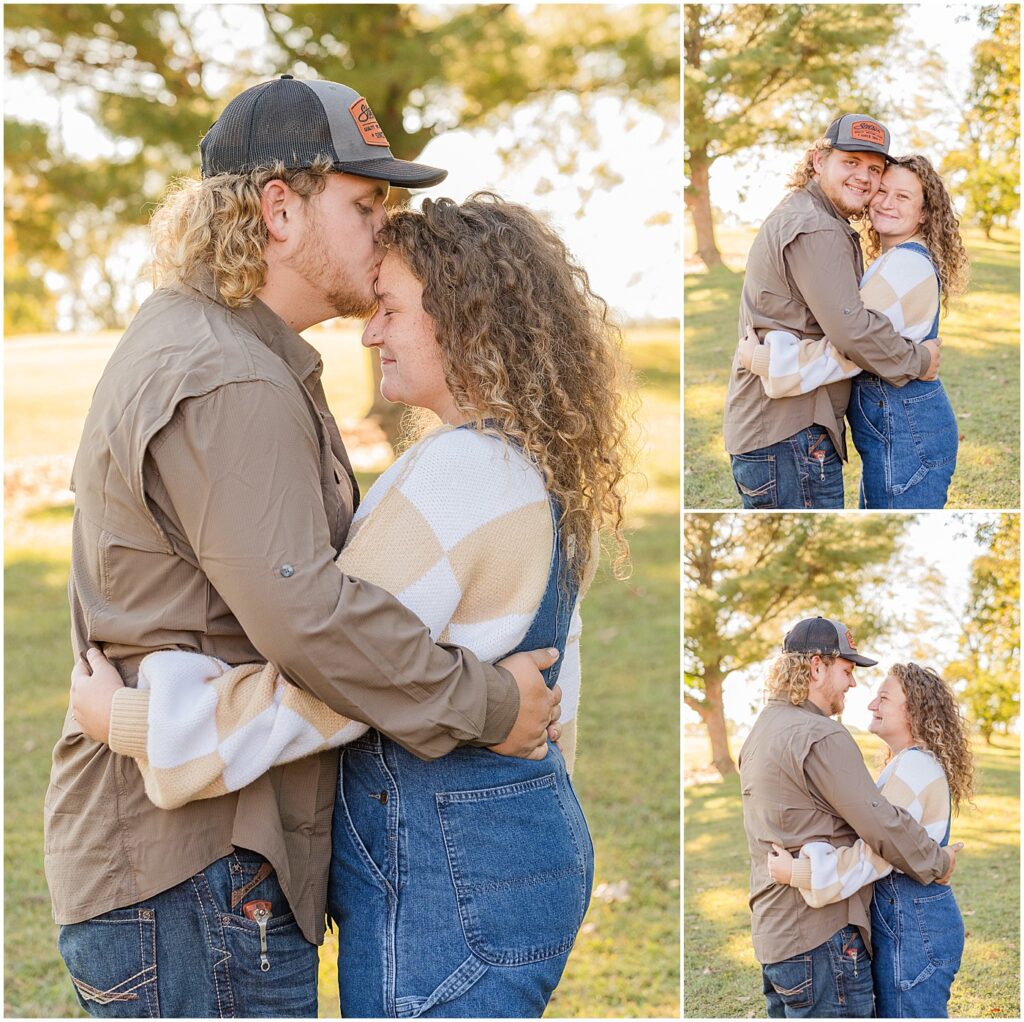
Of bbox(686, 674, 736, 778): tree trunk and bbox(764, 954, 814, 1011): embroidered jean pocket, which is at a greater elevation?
bbox(686, 674, 736, 778): tree trunk

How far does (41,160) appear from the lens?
8797 millimetres

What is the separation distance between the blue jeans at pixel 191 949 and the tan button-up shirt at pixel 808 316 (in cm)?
→ 191

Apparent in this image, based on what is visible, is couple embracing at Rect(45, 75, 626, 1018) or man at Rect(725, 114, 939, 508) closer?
couple embracing at Rect(45, 75, 626, 1018)

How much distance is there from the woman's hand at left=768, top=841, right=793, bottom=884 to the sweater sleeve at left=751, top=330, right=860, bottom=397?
4.18ft

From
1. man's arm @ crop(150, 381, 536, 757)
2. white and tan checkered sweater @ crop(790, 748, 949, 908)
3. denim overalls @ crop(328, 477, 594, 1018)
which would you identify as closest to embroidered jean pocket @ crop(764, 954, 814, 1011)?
white and tan checkered sweater @ crop(790, 748, 949, 908)

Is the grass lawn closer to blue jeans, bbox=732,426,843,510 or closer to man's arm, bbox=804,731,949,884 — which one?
blue jeans, bbox=732,426,843,510

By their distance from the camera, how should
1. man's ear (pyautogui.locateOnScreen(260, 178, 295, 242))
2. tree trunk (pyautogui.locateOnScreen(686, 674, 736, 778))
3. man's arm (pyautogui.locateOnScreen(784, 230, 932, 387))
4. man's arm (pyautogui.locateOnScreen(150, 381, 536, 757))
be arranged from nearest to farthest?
man's arm (pyautogui.locateOnScreen(150, 381, 536, 757)), man's ear (pyautogui.locateOnScreen(260, 178, 295, 242)), man's arm (pyautogui.locateOnScreen(784, 230, 932, 387)), tree trunk (pyautogui.locateOnScreen(686, 674, 736, 778))

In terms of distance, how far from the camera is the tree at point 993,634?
3.37m

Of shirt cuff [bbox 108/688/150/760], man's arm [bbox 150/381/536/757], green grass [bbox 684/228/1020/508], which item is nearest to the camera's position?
man's arm [bbox 150/381/536/757]

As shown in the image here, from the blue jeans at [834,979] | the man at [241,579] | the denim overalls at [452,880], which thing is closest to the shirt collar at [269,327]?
the man at [241,579]

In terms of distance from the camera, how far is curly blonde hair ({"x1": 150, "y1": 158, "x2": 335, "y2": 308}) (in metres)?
2.11

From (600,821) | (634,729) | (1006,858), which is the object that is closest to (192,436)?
(1006,858)

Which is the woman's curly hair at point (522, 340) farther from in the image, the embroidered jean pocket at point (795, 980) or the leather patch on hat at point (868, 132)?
the embroidered jean pocket at point (795, 980)

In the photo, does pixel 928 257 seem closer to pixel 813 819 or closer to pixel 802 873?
pixel 813 819
